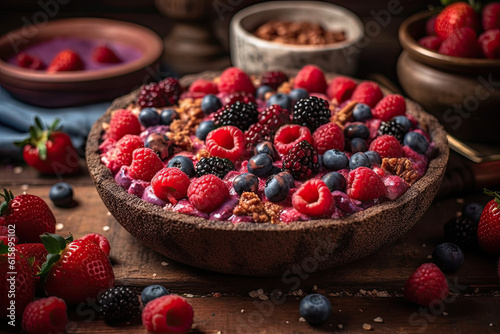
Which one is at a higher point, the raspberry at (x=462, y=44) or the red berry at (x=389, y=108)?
the raspberry at (x=462, y=44)

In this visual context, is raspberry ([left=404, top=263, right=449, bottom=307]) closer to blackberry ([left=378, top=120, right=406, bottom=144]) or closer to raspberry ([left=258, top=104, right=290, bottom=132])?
blackberry ([left=378, top=120, right=406, bottom=144])

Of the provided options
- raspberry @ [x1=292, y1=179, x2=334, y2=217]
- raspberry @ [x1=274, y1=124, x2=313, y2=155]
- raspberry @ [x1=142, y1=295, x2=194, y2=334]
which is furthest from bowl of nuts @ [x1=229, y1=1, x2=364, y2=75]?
raspberry @ [x1=142, y1=295, x2=194, y2=334]

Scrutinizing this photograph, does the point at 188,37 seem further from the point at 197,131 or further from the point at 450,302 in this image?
the point at 450,302

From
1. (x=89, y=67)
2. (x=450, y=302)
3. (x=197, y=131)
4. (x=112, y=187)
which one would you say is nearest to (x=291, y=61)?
(x=197, y=131)

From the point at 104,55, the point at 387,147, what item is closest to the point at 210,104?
the point at 387,147

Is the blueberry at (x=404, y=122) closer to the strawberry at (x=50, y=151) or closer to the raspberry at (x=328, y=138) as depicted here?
the raspberry at (x=328, y=138)

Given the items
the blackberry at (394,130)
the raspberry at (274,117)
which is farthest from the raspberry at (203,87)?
the blackberry at (394,130)
